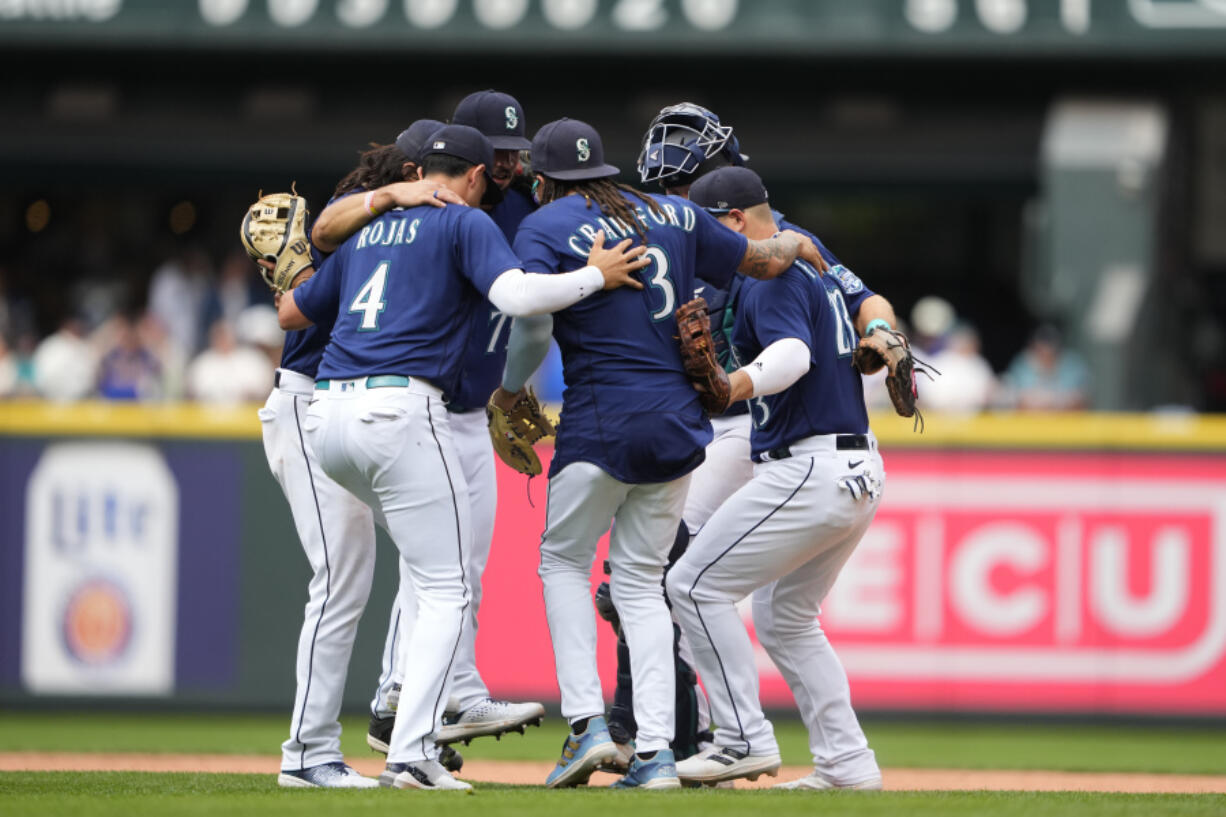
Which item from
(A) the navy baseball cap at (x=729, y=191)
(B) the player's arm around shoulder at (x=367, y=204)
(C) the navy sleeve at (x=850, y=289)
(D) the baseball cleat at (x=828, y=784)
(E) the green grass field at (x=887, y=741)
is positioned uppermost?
(A) the navy baseball cap at (x=729, y=191)

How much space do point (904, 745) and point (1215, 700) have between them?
1.74 meters

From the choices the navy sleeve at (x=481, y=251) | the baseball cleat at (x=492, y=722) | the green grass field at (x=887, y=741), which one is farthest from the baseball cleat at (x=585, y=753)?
the green grass field at (x=887, y=741)

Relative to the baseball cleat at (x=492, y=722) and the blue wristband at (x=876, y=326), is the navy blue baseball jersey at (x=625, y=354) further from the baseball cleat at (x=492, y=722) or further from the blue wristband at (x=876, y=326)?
the baseball cleat at (x=492, y=722)

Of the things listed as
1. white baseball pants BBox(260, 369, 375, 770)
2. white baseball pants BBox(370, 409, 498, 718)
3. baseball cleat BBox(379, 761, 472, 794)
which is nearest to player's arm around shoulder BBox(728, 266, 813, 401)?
white baseball pants BBox(370, 409, 498, 718)

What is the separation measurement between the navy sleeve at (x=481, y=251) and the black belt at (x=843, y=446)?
3.81 ft

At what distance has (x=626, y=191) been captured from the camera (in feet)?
18.4

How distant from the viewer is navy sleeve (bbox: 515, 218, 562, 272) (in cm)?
532

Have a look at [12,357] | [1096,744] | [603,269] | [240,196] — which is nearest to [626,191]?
[603,269]

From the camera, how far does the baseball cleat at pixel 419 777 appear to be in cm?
528

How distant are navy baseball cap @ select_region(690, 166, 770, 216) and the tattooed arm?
19 centimetres

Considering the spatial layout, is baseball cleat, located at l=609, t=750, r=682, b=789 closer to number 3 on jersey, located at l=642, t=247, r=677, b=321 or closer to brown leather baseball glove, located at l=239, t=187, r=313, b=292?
number 3 on jersey, located at l=642, t=247, r=677, b=321

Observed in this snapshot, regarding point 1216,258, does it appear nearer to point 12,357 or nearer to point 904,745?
point 904,745

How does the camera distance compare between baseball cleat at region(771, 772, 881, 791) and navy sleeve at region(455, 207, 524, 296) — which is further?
baseball cleat at region(771, 772, 881, 791)

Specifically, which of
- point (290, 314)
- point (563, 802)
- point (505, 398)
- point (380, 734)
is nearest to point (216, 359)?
point (380, 734)
